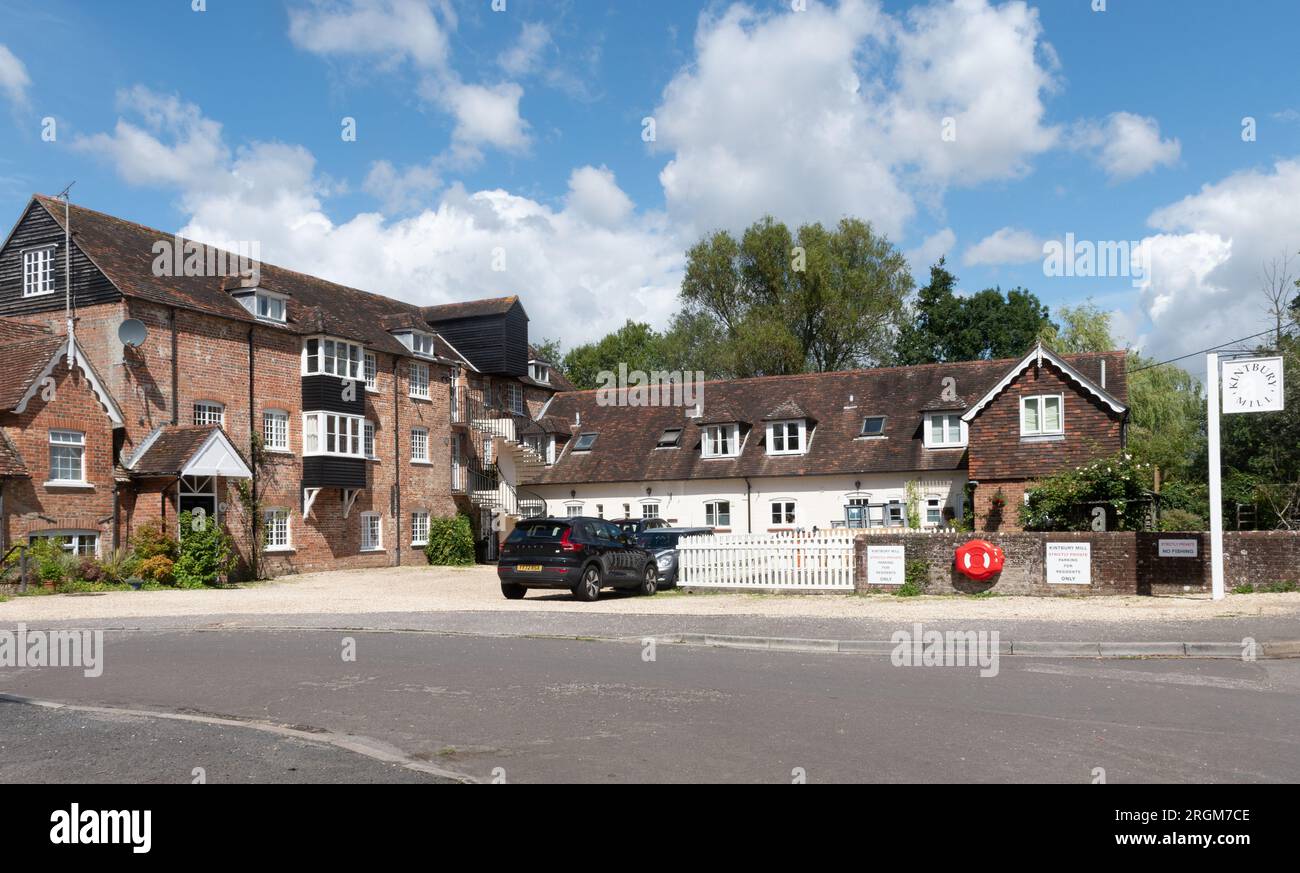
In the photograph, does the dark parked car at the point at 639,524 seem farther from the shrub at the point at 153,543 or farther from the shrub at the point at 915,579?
the shrub at the point at 153,543

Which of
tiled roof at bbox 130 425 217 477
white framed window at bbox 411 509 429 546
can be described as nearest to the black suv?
tiled roof at bbox 130 425 217 477

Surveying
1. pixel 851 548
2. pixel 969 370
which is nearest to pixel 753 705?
pixel 851 548

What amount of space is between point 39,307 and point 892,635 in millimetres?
26759

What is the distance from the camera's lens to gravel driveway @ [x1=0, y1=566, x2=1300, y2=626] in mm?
17750

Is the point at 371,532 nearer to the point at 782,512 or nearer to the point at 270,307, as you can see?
the point at 270,307

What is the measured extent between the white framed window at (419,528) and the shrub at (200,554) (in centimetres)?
981

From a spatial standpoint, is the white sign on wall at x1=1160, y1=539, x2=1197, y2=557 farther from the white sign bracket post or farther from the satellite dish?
the satellite dish

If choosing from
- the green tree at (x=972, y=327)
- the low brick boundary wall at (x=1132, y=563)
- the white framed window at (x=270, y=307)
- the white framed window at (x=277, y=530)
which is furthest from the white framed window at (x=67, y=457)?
the green tree at (x=972, y=327)

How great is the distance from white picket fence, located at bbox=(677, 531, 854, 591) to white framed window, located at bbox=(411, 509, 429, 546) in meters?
16.8

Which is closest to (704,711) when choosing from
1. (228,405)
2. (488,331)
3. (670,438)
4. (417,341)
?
(228,405)

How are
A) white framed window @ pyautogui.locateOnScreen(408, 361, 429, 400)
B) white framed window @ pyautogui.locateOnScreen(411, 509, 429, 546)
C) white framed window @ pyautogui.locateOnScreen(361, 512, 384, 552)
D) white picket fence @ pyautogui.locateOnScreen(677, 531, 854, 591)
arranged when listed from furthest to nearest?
white framed window @ pyautogui.locateOnScreen(408, 361, 429, 400) → white framed window @ pyautogui.locateOnScreen(411, 509, 429, 546) → white framed window @ pyautogui.locateOnScreen(361, 512, 384, 552) → white picket fence @ pyautogui.locateOnScreen(677, 531, 854, 591)

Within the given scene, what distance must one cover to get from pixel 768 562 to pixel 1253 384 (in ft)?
33.0

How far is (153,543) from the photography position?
28016mm
